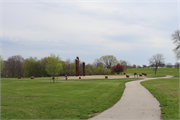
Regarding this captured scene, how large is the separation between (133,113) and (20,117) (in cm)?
637

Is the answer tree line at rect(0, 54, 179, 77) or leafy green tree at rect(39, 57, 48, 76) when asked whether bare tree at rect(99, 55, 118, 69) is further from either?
leafy green tree at rect(39, 57, 48, 76)

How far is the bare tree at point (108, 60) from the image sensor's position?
88.1 metres

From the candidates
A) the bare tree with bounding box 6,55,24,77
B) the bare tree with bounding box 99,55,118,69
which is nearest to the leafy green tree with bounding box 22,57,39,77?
the bare tree with bounding box 6,55,24,77

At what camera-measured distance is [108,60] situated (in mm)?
88812

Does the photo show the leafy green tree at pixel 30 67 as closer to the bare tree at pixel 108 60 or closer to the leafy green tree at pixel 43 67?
the leafy green tree at pixel 43 67

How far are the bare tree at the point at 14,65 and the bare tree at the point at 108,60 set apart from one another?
46214 mm

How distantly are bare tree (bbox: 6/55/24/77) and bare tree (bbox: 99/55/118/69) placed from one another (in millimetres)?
46214

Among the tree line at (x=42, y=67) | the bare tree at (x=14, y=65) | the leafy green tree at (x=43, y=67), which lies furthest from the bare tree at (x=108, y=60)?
the bare tree at (x=14, y=65)

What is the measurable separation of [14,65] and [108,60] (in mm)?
52528

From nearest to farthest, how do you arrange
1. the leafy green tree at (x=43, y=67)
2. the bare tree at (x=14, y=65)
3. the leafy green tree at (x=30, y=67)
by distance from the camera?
the leafy green tree at (x=30, y=67), the leafy green tree at (x=43, y=67), the bare tree at (x=14, y=65)

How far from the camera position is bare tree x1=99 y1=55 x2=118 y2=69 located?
3469 inches

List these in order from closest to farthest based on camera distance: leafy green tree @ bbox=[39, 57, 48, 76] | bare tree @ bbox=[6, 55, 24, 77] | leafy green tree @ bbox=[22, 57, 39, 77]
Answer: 1. leafy green tree @ bbox=[22, 57, 39, 77]
2. leafy green tree @ bbox=[39, 57, 48, 76]
3. bare tree @ bbox=[6, 55, 24, 77]

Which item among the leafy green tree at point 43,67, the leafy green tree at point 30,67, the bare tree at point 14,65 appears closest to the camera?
the leafy green tree at point 30,67

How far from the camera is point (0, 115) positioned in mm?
8836
